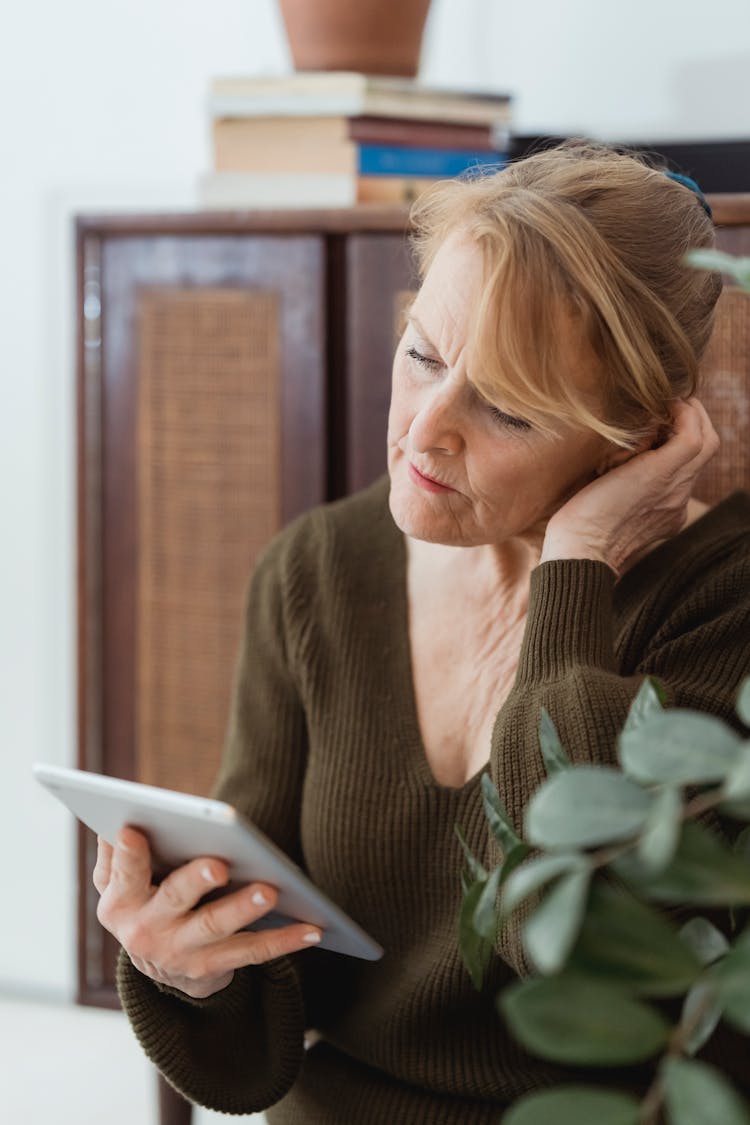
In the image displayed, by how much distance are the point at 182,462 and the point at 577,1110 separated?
1288 mm

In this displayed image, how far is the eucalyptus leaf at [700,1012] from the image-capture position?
18.3 inches

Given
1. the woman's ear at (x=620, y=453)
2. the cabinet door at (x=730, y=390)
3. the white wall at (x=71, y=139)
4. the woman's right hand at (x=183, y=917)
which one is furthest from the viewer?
the white wall at (x=71, y=139)

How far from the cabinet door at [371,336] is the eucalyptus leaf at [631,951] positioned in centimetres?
114

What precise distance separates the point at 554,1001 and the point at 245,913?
0.53 m

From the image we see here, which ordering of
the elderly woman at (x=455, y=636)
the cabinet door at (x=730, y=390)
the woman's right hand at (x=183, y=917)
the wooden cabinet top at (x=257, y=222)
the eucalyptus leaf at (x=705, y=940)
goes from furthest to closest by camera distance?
the wooden cabinet top at (x=257, y=222), the cabinet door at (x=730, y=390), the elderly woman at (x=455, y=636), the woman's right hand at (x=183, y=917), the eucalyptus leaf at (x=705, y=940)

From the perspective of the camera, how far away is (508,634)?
1292 millimetres

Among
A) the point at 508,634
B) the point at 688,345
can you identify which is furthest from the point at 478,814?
the point at 688,345

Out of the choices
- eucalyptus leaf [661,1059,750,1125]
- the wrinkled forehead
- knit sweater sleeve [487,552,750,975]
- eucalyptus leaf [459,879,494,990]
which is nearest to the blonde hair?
the wrinkled forehead

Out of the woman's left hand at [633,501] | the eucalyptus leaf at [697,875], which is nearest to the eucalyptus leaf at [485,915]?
the eucalyptus leaf at [697,875]

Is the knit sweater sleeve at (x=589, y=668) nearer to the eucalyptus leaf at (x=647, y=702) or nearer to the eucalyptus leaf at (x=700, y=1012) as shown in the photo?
the eucalyptus leaf at (x=647, y=702)

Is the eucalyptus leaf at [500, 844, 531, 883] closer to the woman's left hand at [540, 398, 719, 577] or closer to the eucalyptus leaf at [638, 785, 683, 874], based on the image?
the eucalyptus leaf at [638, 785, 683, 874]

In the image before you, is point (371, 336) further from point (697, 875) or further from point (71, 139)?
point (697, 875)

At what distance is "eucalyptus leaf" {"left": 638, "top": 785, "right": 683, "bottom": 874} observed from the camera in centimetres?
43

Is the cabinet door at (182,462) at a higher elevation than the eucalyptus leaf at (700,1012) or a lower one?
higher
